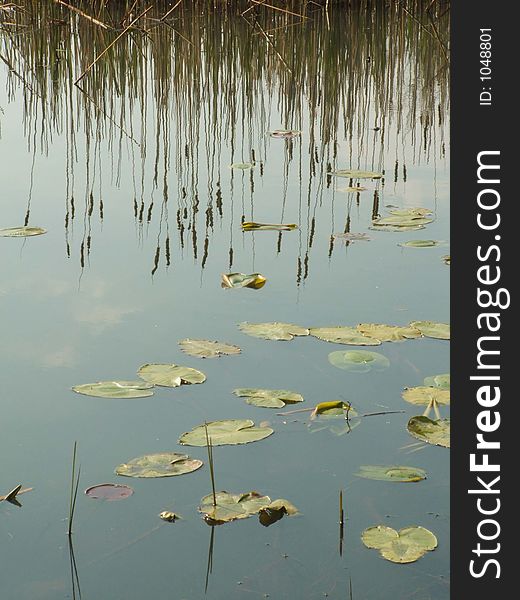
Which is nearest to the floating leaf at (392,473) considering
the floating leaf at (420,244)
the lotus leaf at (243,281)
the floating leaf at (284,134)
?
the lotus leaf at (243,281)

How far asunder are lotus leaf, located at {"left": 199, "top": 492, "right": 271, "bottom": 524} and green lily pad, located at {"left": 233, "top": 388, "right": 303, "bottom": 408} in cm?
28

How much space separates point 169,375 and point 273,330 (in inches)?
11.2

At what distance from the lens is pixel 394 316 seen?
206 cm

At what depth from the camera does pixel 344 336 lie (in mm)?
1932

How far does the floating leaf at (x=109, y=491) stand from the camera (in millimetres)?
1388

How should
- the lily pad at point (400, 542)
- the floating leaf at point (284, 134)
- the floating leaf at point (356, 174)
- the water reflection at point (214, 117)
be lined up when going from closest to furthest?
the lily pad at point (400, 542), the water reflection at point (214, 117), the floating leaf at point (356, 174), the floating leaf at point (284, 134)

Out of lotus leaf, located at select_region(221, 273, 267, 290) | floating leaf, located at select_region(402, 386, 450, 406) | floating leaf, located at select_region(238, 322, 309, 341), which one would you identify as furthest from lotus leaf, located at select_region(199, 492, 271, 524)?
lotus leaf, located at select_region(221, 273, 267, 290)

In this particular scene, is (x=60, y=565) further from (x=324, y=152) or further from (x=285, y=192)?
(x=324, y=152)

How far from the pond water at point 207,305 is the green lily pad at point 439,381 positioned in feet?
0.09

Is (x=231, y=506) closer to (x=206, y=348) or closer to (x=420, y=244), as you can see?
(x=206, y=348)

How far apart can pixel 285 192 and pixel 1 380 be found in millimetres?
1389

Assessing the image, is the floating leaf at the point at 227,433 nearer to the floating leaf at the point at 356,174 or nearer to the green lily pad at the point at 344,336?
the green lily pad at the point at 344,336

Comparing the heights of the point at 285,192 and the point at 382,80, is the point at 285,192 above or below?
below

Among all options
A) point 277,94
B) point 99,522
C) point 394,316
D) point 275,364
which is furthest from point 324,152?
point 99,522
